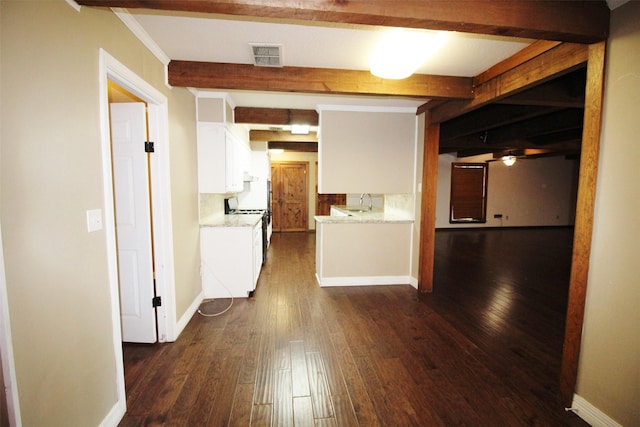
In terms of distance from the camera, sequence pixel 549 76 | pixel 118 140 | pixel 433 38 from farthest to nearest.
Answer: pixel 118 140 → pixel 549 76 → pixel 433 38

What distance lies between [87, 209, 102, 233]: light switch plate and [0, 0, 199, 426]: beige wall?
0.04 meters

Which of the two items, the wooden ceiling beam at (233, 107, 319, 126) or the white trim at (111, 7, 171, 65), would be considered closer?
the white trim at (111, 7, 171, 65)

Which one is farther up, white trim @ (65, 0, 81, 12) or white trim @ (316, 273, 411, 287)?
white trim @ (65, 0, 81, 12)

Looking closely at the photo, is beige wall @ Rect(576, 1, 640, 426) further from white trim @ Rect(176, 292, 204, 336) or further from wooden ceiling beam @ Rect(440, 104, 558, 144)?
white trim @ Rect(176, 292, 204, 336)

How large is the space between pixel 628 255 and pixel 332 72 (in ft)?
7.98

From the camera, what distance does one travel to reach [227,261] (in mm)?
3363

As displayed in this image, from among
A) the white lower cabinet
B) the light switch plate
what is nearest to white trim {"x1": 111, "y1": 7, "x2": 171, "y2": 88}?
the light switch plate

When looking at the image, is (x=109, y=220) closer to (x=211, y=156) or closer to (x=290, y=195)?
(x=211, y=156)

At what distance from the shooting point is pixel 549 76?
6.46ft

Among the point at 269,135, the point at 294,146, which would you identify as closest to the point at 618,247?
the point at 269,135

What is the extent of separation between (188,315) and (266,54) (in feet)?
8.51

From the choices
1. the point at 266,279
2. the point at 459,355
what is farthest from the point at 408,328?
the point at 266,279

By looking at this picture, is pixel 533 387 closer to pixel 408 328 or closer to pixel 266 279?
pixel 408 328

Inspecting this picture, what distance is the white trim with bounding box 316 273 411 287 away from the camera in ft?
12.6
